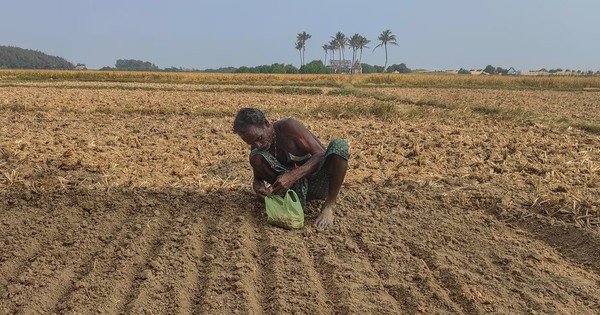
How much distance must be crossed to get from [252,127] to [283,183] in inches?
17.8

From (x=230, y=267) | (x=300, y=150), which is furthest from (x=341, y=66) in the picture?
(x=230, y=267)

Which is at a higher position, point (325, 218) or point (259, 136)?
point (259, 136)

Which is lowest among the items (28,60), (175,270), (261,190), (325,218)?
(175,270)

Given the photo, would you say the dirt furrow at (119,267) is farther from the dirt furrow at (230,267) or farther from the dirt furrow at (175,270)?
the dirt furrow at (230,267)

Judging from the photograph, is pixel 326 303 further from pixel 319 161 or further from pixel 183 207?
pixel 183 207

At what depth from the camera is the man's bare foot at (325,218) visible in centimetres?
365

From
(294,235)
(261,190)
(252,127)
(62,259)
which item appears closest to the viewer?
(62,259)

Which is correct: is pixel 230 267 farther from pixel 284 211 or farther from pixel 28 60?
pixel 28 60

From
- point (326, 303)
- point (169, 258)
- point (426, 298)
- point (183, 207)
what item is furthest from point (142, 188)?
point (426, 298)

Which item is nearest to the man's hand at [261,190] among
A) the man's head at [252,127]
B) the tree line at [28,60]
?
the man's head at [252,127]

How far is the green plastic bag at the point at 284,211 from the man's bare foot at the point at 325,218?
14 cm

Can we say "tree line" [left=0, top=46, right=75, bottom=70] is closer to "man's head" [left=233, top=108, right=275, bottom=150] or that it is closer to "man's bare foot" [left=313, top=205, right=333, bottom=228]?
"man's head" [left=233, top=108, right=275, bottom=150]

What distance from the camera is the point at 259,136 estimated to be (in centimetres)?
344

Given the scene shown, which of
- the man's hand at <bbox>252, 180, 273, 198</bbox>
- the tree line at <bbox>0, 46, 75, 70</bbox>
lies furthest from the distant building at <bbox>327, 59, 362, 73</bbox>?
the man's hand at <bbox>252, 180, 273, 198</bbox>
